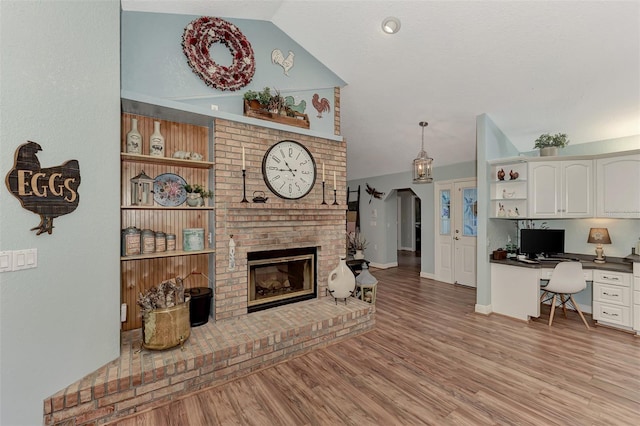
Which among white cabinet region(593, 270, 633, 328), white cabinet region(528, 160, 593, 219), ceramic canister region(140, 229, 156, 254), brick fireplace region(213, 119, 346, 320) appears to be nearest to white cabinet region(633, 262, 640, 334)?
white cabinet region(593, 270, 633, 328)

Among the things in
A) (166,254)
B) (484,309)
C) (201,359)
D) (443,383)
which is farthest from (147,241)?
(484,309)

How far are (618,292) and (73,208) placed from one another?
5.63m

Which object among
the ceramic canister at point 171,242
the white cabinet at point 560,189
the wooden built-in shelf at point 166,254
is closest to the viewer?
the wooden built-in shelf at point 166,254

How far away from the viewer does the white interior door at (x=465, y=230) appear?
18.0 feet

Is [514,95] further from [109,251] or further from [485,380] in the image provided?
[109,251]

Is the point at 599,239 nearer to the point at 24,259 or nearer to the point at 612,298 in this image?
the point at 612,298

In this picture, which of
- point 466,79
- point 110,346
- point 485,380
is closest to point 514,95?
point 466,79

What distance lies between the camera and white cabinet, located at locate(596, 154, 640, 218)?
3521mm

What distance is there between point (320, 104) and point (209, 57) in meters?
1.46

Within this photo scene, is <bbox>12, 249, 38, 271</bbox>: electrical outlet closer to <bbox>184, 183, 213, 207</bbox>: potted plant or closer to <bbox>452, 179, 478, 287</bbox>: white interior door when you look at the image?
<bbox>184, 183, 213, 207</bbox>: potted plant

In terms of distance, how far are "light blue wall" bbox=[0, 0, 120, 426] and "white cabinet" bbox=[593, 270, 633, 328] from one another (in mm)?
5326

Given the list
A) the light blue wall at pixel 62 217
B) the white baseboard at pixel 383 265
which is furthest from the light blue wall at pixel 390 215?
the light blue wall at pixel 62 217

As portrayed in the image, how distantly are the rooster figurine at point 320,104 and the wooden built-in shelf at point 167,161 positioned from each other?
1.64 meters

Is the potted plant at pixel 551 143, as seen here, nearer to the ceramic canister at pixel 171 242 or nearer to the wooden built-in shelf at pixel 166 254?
the wooden built-in shelf at pixel 166 254
